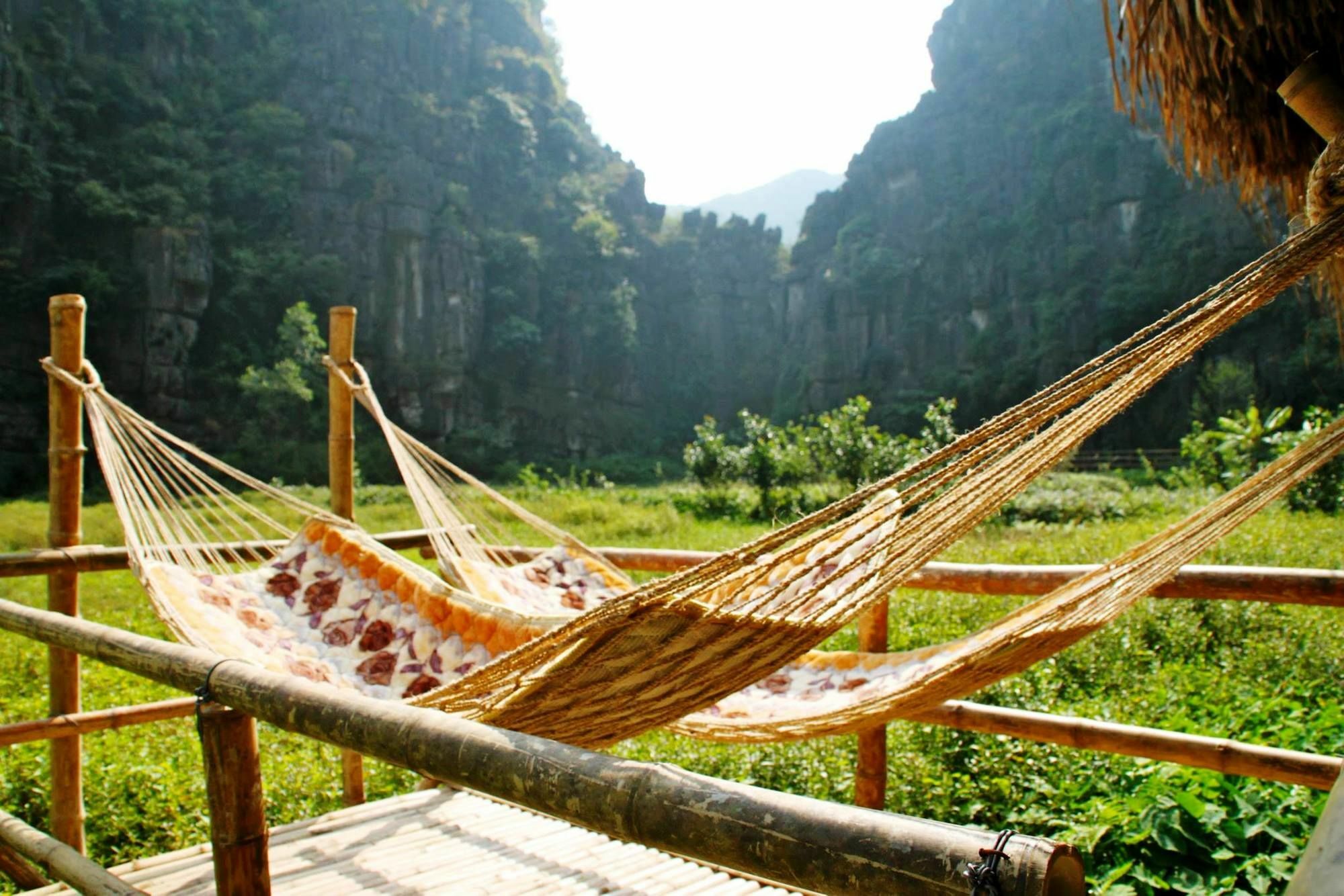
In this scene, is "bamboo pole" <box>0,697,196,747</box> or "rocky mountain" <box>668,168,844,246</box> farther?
"rocky mountain" <box>668,168,844,246</box>

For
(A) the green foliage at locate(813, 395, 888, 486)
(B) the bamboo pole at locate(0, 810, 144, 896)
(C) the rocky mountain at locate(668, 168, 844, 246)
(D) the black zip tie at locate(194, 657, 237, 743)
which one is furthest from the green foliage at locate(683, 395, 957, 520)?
(C) the rocky mountain at locate(668, 168, 844, 246)

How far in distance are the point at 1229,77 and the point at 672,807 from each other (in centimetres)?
136

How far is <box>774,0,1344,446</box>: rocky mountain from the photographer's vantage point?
666 inches

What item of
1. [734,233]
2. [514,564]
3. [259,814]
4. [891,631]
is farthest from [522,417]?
[259,814]

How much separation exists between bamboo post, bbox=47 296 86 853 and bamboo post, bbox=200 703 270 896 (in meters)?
1.25

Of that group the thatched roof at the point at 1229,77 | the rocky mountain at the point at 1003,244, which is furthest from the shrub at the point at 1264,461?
the rocky mountain at the point at 1003,244

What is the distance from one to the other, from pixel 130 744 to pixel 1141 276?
18.2 meters

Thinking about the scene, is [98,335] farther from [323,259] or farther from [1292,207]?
[1292,207]

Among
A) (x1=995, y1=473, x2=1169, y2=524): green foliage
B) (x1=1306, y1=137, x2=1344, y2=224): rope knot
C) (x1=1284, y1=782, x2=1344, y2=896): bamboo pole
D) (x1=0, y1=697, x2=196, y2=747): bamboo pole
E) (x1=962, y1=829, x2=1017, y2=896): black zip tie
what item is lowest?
(x1=995, y1=473, x2=1169, y2=524): green foliage

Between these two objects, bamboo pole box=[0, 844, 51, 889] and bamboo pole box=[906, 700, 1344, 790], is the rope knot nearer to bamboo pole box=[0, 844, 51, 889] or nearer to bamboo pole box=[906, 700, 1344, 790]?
bamboo pole box=[906, 700, 1344, 790]

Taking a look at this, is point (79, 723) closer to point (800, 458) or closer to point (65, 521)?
point (65, 521)

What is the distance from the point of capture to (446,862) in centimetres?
162

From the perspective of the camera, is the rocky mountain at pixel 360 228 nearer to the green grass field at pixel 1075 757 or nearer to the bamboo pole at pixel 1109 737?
the green grass field at pixel 1075 757

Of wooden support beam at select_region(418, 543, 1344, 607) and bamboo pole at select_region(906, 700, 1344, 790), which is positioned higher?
wooden support beam at select_region(418, 543, 1344, 607)
